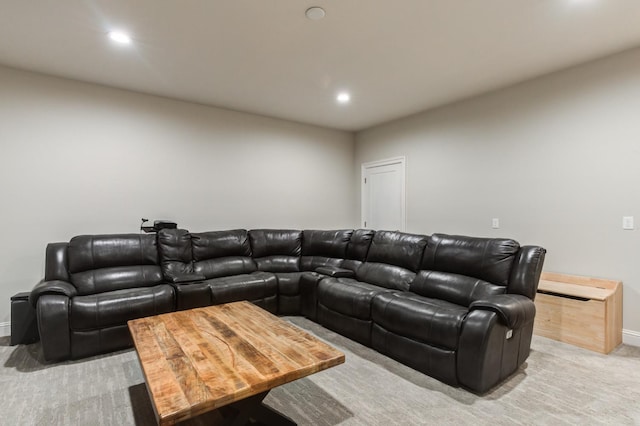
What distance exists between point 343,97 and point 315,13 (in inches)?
75.4

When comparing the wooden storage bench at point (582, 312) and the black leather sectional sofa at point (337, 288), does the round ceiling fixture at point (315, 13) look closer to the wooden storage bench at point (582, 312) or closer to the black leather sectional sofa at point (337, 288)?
the black leather sectional sofa at point (337, 288)

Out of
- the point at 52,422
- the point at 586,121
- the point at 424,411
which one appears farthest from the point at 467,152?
the point at 52,422

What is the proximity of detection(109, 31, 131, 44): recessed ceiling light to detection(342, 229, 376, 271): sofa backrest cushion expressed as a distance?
3.14 m

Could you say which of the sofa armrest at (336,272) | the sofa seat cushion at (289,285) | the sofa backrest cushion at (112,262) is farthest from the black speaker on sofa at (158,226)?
the sofa armrest at (336,272)

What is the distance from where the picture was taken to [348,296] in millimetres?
3234

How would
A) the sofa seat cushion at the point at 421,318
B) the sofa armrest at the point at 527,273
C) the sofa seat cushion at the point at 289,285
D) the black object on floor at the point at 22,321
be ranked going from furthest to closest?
the sofa seat cushion at the point at 289,285 < the black object on floor at the point at 22,321 < the sofa armrest at the point at 527,273 < the sofa seat cushion at the point at 421,318

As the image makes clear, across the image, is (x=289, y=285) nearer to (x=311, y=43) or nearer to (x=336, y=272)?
(x=336, y=272)

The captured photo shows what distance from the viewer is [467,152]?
4.40m

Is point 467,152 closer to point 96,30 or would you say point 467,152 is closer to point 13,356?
point 96,30

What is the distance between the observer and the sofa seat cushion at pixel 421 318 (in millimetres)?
2359

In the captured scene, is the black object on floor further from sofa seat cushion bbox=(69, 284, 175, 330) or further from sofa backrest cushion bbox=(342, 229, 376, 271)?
sofa backrest cushion bbox=(342, 229, 376, 271)

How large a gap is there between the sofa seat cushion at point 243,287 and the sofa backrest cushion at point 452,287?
5.37 feet

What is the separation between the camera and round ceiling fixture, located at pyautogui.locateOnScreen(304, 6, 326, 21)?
2394 mm

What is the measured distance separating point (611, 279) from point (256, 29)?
4.04 m
